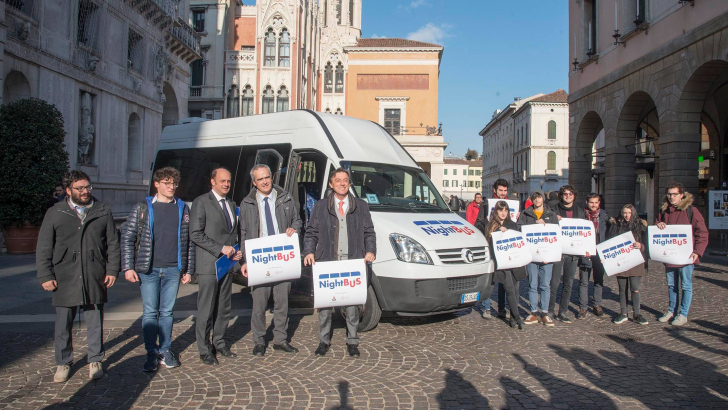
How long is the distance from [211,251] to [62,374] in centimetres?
169

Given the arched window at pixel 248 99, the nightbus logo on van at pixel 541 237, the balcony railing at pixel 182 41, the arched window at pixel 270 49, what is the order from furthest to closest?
the arched window at pixel 248 99
the arched window at pixel 270 49
the balcony railing at pixel 182 41
the nightbus logo on van at pixel 541 237

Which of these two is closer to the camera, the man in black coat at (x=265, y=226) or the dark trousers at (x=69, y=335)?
the dark trousers at (x=69, y=335)

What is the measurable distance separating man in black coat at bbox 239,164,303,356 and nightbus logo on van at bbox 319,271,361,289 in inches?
18.7

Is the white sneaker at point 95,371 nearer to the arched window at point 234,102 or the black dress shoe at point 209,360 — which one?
the black dress shoe at point 209,360

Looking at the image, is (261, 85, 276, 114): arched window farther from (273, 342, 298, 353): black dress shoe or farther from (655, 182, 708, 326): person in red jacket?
(273, 342, 298, 353): black dress shoe

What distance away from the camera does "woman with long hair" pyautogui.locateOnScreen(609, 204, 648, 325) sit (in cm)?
749

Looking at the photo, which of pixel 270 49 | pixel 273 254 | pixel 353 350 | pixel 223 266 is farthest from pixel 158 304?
pixel 270 49

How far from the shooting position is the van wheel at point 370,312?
6.37 meters

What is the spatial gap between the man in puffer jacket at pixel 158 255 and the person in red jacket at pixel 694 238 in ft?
21.5

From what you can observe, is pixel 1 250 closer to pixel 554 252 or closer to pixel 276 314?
pixel 276 314

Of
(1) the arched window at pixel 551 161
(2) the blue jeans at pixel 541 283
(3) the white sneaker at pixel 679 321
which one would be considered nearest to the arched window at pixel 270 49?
(1) the arched window at pixel 551 161

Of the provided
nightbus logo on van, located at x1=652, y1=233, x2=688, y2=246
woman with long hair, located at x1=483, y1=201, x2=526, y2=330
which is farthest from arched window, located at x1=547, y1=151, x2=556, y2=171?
woman with long hair, located at x1=483, y1=201, x2=526, y2=330

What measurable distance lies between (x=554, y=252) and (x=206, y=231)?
4677 mm

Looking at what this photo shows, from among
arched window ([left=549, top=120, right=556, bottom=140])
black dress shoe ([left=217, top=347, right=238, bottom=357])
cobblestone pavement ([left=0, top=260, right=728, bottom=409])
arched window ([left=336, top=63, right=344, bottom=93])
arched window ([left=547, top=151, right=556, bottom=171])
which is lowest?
cobblestone pavement ([left=0, top=260, right=728, bottom=409])
